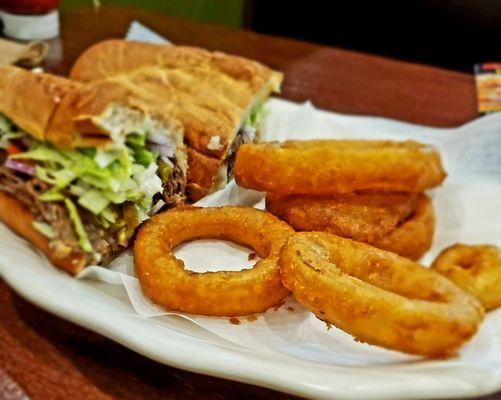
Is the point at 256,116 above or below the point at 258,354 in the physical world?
above

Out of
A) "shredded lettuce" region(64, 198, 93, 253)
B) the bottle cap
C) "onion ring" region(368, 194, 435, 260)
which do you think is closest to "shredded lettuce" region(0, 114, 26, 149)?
"shredded lettuce" region(64, 198, 93, 253)

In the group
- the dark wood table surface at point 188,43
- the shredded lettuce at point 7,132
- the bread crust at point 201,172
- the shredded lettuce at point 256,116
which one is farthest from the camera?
the shredded lettuce at point 256,116

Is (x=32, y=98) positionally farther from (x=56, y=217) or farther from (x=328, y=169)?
(x=328, y=169)

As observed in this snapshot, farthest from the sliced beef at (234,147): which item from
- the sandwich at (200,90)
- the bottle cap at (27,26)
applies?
the bottle cap at (27,26)

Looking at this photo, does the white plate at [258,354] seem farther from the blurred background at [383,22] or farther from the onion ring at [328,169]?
the blurred background at [383,22]

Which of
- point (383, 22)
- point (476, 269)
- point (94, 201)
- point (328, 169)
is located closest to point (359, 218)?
point (328, 169)
